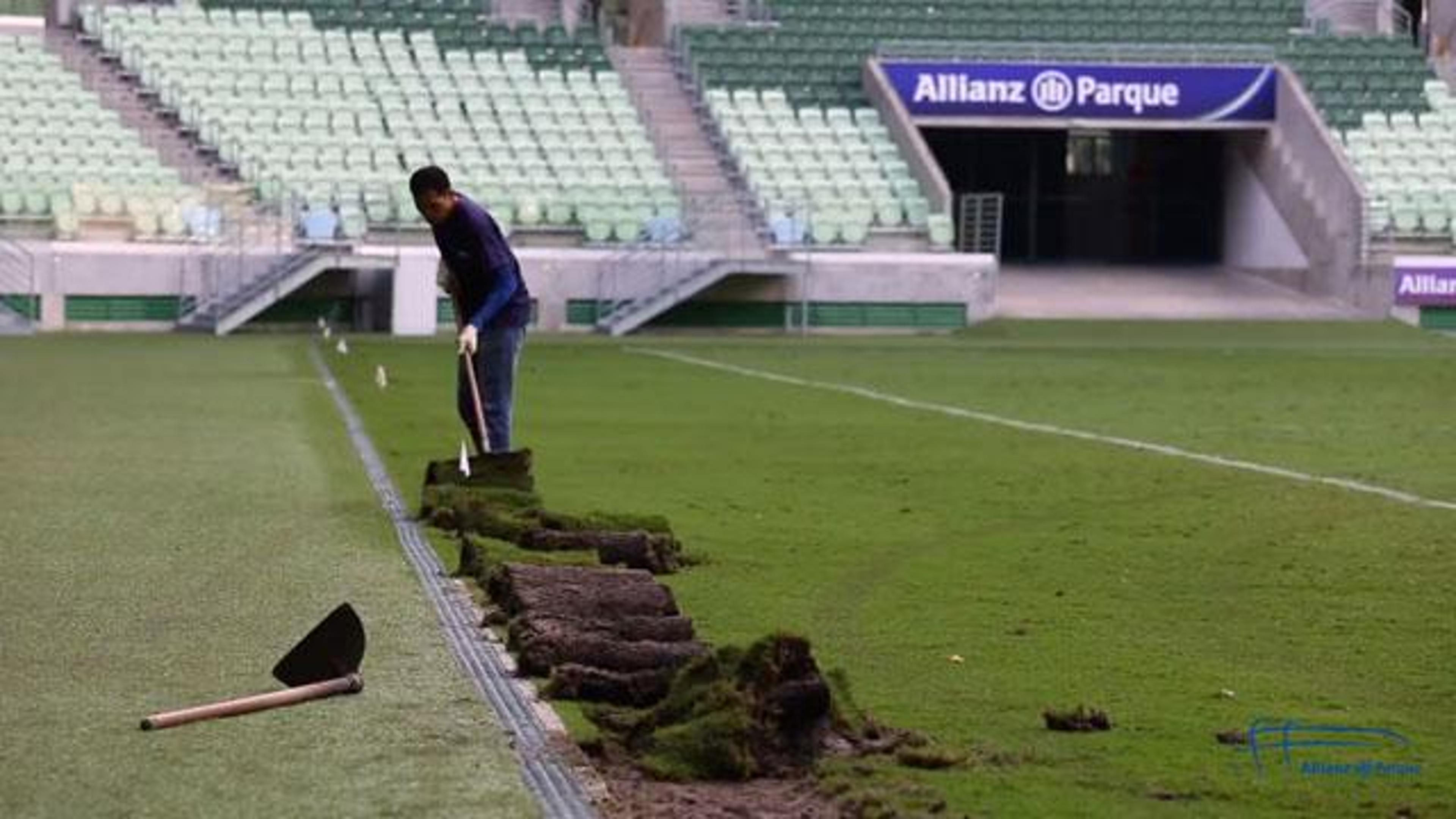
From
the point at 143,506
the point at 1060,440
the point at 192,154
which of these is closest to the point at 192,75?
the point at 192,154

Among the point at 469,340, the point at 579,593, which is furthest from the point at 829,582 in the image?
the point at 469,340

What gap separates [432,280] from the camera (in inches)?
1612

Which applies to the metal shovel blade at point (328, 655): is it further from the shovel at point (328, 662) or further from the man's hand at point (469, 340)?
the man's hand at point (469, 340)

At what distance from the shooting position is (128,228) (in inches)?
1630

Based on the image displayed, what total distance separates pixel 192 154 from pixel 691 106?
9629mm

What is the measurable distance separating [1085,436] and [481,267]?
318 inches

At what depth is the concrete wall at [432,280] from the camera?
40531 mm

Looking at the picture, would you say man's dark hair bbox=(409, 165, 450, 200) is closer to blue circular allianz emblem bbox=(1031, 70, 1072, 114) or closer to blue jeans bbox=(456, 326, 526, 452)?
blue jeans bbox=(456, 326, 526, 452)

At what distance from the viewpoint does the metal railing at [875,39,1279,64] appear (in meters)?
49.8

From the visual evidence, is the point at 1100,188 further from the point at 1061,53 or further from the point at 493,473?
the point at 493,473

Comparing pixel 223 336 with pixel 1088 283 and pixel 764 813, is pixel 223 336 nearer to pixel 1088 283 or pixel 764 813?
pixel 1088 283

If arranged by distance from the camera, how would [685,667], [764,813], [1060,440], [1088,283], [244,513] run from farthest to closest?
1. [1088,283]
2. [1060,440]
3. [244,513]
4. [685,667]
5. [764,813]

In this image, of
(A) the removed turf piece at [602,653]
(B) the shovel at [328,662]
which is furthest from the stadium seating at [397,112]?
(B) the shovel at [328,662]

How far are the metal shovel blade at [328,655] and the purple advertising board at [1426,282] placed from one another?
132 feet
